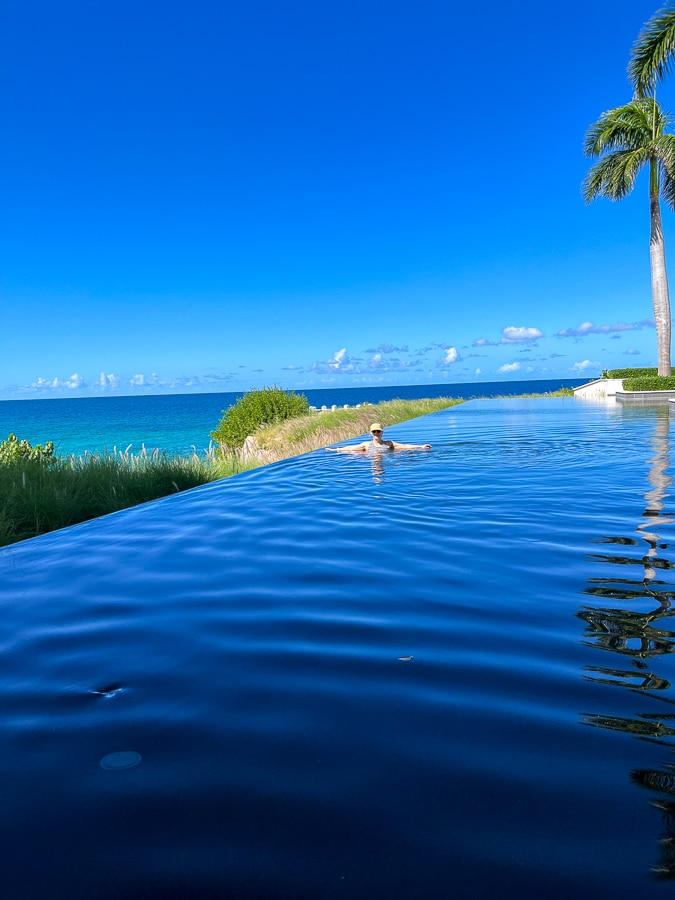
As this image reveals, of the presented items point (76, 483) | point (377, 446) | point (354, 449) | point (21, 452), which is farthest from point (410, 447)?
point (21, 452)

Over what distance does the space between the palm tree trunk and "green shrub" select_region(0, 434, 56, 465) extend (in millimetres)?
23025

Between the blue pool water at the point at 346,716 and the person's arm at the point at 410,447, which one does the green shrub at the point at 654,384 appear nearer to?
the person's arm at the point at 410,447

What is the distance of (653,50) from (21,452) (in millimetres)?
24925

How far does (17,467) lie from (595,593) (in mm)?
8267

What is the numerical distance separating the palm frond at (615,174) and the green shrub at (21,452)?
80.2ft

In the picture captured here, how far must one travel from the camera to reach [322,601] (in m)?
4.25

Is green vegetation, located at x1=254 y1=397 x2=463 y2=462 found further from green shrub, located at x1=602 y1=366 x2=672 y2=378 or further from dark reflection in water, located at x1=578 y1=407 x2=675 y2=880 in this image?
green shrub, located at x1=602 y1=366 x2=672 y2=378

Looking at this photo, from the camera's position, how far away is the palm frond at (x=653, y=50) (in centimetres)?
2159

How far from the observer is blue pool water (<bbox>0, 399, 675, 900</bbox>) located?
1861 mm

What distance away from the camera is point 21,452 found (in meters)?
11.6

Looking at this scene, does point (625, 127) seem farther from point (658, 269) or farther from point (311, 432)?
point (311, 432)

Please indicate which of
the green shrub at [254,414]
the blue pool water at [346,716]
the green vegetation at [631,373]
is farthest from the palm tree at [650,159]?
the blue pool water at [346,716]

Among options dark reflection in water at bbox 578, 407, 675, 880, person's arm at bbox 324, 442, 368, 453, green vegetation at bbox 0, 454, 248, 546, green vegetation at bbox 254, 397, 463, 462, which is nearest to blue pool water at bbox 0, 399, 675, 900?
dark reflection in water at bbox 578, 407, 675, 880

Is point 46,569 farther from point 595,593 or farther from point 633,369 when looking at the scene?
point 633,369
